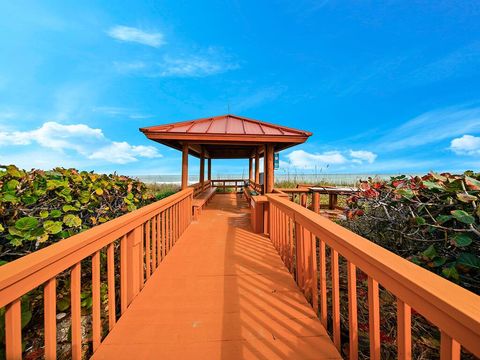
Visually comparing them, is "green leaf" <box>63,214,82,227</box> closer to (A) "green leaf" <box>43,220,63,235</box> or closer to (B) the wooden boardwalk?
(A) "green leaf" <box>43,220,63,235</box>

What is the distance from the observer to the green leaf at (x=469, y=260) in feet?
6.05

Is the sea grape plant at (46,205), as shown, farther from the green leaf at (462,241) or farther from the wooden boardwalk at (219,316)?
the green leaf at (462,241)

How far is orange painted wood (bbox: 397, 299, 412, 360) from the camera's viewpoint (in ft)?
3.37

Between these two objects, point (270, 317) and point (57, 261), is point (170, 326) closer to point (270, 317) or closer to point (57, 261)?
point (270, 317)

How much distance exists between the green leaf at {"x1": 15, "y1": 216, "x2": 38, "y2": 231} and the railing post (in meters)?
1.01

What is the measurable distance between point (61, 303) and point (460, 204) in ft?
13.8

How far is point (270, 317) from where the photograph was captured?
6.33ft

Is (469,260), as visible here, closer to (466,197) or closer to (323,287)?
(466,197)

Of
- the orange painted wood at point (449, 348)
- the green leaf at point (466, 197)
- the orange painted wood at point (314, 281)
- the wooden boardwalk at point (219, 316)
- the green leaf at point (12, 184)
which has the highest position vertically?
the green leaf at point (12, 184)

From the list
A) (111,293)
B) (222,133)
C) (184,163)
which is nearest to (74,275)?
(111,293)

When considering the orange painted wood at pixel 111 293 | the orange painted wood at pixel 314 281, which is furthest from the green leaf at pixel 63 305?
the orange painted wood at pixel 314 281

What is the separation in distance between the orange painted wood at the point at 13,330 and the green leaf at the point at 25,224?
160cm

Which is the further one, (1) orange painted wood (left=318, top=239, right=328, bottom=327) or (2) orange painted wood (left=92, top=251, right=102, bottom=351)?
(1) orange painted wood (left=318, top=239, right=328, bottom=327)

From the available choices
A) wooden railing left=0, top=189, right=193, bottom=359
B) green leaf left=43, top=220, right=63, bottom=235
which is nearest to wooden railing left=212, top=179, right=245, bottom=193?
green leaf left=43, top=220, right=63, bottom=235
